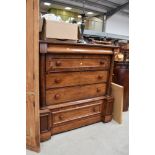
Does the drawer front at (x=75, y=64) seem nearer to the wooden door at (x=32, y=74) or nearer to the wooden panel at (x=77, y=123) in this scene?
the wooden door at (x=32, y=74)

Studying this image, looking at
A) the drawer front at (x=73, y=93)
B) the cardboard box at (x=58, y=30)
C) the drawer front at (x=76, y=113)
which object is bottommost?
the drawer front at (x=76, y=113)

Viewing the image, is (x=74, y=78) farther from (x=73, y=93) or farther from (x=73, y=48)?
(x=73, y=48)

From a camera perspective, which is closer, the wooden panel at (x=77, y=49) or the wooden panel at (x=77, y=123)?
the wooden panel at (x=77, y=49)

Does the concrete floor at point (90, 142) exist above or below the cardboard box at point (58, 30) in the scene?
below

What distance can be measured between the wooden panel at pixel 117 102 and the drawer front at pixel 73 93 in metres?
0.18

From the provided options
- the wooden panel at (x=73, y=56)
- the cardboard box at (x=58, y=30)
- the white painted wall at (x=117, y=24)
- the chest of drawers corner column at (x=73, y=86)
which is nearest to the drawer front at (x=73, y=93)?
the chest of drawers corner column at (x=73, y=86)

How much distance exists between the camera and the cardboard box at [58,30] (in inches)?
71.6

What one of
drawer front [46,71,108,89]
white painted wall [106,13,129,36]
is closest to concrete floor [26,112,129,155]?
drawer front [46,71,108,89]

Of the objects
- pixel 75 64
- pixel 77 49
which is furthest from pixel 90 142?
pixel 77 49

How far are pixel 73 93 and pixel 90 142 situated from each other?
61 centimetres

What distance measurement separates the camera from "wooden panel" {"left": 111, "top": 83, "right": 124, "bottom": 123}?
2281 mm

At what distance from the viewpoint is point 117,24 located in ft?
24.9
